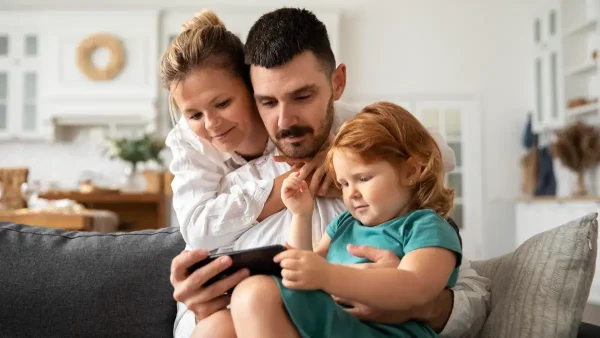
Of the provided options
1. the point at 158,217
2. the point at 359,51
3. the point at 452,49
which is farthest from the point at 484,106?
the point at 158,217

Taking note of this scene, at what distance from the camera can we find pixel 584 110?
19.1ft

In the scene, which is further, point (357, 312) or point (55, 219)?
point (55, 219)

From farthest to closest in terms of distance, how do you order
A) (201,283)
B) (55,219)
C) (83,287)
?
(55,219) → (83,287) → (201,283)

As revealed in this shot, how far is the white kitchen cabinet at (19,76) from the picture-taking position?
711 centimetres

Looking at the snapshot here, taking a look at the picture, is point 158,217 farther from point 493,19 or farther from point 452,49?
point 493,19

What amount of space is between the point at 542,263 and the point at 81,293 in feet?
3.84

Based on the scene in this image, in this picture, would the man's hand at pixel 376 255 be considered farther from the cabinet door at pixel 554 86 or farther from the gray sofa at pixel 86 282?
the cabinet door at pixel 554 86

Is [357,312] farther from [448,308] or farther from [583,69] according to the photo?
[583,69]

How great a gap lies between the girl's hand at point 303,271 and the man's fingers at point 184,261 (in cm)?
19

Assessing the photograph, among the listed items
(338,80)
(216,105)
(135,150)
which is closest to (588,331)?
(338,80)

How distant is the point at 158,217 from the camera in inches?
245

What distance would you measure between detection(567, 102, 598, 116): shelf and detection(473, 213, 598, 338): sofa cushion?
15.0 feet

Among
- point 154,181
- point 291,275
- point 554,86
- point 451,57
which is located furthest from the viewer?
point 451,57

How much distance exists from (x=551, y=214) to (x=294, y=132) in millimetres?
4472
